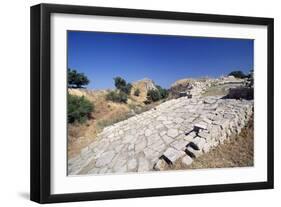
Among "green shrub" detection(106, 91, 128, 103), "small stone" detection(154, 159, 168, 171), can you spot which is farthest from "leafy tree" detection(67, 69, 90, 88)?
"small stone" detection(154, 159, 168, 171)

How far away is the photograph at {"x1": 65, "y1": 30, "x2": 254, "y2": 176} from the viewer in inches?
325

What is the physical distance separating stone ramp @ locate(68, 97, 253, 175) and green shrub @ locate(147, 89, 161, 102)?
96mm

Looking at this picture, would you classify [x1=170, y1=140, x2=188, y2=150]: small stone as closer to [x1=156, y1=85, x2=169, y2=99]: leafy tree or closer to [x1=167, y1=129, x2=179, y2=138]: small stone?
[x1=167, y1=129, x2=179, y2=138]: small stone

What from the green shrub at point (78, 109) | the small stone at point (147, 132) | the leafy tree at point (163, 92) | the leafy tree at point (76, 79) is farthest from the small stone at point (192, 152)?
the leafy tree at point (76, 79)

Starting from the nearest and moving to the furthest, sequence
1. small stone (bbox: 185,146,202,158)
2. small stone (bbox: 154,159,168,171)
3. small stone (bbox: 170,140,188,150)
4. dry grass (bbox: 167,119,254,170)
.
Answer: small stone (bbox: 154,159,168,171) → small stone (bbox: 170,140,188,150) → small stone (bbox: 185,146,202,158) → dry grass (bbox: 167,119,254,170)

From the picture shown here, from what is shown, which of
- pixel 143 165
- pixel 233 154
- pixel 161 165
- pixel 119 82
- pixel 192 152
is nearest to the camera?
pixel 119 82

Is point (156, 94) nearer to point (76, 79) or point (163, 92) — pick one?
point (163, 92)

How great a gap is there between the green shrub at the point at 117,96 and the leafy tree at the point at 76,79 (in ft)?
0.97

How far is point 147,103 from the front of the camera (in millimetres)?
8641

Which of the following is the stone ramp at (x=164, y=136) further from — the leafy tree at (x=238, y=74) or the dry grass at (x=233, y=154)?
the leafy tree at (x=238, y=74)

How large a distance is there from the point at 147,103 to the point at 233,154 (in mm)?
1302

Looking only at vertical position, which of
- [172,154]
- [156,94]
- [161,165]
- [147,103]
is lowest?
[161,165]

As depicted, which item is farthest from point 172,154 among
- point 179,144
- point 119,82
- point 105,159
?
point 119,82

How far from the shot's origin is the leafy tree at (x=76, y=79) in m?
8.13
